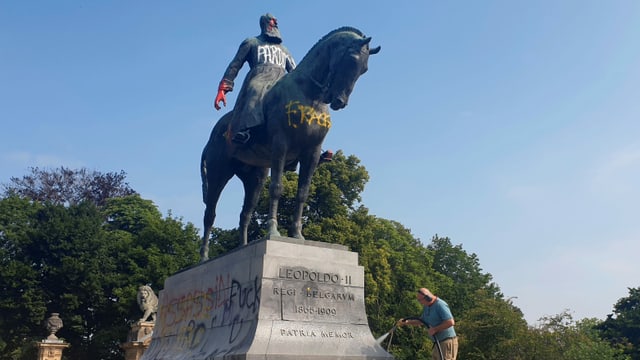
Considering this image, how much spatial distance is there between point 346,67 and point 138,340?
2367 centimetres

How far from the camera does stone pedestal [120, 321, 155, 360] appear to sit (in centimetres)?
2930

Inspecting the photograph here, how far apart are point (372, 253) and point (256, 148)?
80.0 feet

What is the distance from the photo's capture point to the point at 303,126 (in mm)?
10734

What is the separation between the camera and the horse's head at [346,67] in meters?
10.2

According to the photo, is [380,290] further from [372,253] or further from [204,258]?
[204,258]

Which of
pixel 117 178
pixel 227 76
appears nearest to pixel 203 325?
pixel 227 76

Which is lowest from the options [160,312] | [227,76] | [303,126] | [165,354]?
[165,354]

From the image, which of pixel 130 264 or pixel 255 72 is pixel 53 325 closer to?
pixel 130 264

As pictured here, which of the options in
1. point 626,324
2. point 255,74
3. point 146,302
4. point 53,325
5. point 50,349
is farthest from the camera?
point 626,324

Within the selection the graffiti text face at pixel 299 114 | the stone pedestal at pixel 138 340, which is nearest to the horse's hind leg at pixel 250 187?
the graffiti text face at pixel 299 114

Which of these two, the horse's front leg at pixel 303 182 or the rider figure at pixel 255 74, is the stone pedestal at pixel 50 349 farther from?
the horse's front leg at pixel 303 182

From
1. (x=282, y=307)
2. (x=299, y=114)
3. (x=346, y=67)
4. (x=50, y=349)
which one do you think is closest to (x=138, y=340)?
(x=50, y=349)

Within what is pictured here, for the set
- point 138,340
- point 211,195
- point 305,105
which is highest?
point 305,105

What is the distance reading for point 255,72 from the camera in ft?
40.2
